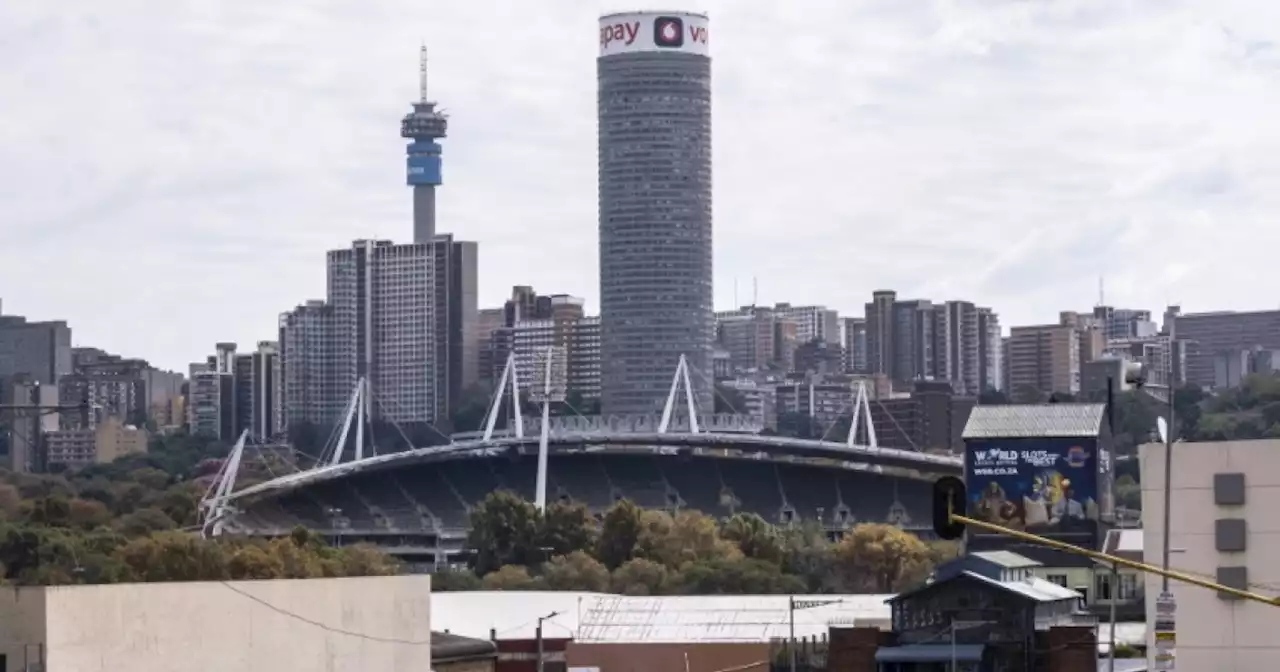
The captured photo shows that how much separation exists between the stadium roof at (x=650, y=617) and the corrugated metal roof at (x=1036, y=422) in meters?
28.9

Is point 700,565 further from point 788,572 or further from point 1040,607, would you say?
point 1040,607

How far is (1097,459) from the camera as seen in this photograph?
509 ft

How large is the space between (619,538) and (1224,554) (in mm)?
124987

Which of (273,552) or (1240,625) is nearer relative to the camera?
(1240,625)

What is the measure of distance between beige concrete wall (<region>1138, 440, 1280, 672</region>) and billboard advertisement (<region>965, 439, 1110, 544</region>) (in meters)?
80.6

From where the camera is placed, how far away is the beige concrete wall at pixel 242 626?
51.8 metres

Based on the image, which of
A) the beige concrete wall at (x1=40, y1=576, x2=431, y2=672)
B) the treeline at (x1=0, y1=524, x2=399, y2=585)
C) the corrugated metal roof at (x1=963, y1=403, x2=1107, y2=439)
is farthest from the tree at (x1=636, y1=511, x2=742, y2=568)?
the beige concrete wall at (x1=40, y1=576, x2=431, y2=672)

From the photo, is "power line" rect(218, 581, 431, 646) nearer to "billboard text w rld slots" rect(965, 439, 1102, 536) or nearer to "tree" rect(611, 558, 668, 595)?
"billboard text w rld slots" rect(965, 439, 1102, 536)

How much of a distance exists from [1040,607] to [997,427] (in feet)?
178

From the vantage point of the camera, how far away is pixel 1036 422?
160 metres

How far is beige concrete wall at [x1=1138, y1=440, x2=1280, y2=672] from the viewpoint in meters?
72.2

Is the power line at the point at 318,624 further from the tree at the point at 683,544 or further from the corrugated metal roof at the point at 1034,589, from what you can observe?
the tree at the point at 683,544

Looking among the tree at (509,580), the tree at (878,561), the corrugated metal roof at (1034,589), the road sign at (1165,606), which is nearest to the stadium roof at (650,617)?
the corrugated metal roof at (1034,589)

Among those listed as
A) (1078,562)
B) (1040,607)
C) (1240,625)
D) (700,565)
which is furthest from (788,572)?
(1240,625)
